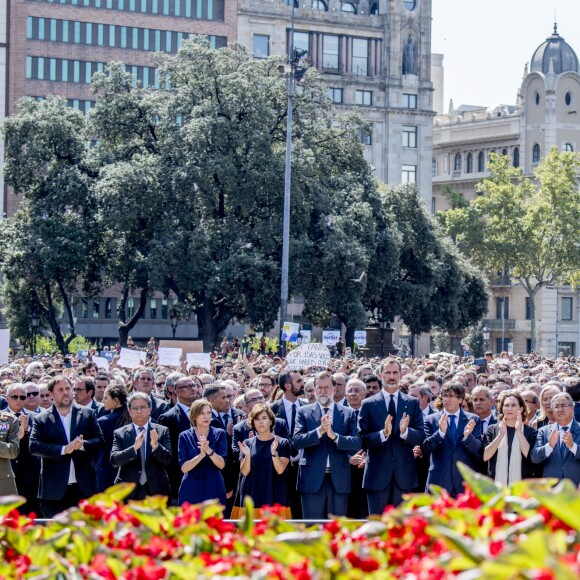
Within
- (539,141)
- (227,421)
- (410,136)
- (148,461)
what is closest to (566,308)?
(539,141)

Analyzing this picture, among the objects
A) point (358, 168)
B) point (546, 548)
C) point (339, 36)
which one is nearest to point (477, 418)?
point (546, 548)

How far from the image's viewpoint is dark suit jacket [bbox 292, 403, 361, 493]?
510 inches

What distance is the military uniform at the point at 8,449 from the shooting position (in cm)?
1223

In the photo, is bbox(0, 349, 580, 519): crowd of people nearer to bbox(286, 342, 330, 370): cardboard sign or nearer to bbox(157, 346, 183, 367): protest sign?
bbox(286, 342, 330, 370): cardboard sign

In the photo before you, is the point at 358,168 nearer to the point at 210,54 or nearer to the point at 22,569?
the point at 210,54

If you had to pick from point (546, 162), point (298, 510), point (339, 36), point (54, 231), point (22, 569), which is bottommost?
point (298, 510)

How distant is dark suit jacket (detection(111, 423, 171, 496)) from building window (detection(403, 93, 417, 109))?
81.4 metres

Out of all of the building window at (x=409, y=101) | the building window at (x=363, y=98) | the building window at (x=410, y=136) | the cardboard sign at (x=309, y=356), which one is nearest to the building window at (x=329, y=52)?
the building window at (x=363, y=98)

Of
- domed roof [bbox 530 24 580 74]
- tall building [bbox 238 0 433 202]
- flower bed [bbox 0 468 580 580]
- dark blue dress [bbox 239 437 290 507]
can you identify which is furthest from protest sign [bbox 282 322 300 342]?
domed roof [bbox 530 24 580 74]

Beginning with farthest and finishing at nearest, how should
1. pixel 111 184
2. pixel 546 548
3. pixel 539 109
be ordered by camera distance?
1. pixel 539 109
2. pixel 111 184
3. pixel 546 548

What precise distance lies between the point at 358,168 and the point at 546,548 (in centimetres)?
5517

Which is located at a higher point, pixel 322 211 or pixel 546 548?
pixel 322 211

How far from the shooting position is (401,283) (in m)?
66.4

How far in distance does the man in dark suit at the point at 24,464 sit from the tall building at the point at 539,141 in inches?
3371
